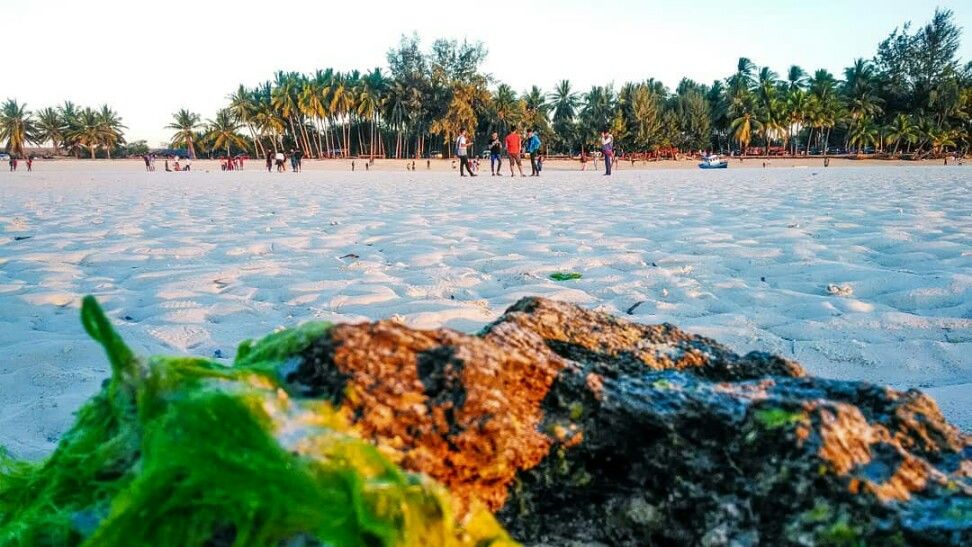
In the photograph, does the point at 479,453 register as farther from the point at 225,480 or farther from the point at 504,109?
the point at 504,109

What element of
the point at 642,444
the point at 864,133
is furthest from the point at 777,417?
the point at 864,133

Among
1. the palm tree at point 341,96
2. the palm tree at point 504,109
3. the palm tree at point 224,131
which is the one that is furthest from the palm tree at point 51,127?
the palm tree at point 504,109

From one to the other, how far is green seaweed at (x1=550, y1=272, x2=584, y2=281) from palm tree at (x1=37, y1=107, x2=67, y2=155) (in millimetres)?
80999

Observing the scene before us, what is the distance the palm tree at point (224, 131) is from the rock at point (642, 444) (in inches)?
2738

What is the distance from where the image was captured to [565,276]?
163 inches

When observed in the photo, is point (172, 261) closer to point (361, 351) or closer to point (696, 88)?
point (361, 351)

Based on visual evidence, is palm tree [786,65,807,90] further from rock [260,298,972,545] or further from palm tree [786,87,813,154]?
rock [260,298,972,545]

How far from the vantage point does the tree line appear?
53.6 meters

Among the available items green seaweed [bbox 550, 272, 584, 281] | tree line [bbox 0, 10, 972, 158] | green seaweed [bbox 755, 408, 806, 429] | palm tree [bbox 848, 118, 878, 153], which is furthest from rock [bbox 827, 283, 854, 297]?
palm tree [bbox 848, 118, 878, 153]

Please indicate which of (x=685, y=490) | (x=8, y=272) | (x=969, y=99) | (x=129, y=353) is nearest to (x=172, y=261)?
(x=8, y=272)

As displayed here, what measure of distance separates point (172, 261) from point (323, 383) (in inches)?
174

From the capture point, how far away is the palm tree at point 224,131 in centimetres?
6469

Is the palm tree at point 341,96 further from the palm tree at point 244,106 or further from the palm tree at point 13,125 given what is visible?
the palm tree at point 13,125

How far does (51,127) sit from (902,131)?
87132 millimetres
